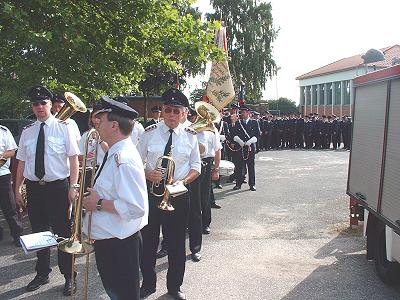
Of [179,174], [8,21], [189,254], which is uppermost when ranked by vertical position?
[8,21]

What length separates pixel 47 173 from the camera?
495 centimetres

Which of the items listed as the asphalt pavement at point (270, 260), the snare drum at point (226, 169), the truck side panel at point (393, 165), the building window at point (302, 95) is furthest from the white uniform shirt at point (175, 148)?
the building window at point (302, 95)

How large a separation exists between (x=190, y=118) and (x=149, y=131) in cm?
338

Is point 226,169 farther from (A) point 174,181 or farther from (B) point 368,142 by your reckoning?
(A) point 174,181

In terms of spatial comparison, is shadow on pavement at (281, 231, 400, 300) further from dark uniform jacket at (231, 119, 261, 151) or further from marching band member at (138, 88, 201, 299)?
dark uniform jacket at (231, 119, 261, 151)

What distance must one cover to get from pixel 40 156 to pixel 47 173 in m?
0.20

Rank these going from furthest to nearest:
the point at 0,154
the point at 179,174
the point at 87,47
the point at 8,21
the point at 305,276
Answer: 1. the point at 87,47
2. the point at 8,21
3. the point at 0,154
4. the point at 305,276
5. the point at 179,174

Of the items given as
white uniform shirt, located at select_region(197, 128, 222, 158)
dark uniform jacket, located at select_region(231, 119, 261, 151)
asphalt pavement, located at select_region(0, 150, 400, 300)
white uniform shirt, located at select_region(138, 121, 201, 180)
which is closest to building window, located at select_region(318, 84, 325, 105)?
dark uniform jacket, located at select_region(231, 119, 261, 151)

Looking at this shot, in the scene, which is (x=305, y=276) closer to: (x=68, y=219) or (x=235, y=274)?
(x=235, y=274)

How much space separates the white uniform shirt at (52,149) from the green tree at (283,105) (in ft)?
184

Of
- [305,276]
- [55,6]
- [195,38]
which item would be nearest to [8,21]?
[55,6]

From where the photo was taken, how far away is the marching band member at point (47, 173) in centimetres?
497

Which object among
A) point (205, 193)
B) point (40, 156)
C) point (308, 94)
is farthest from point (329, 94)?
point (40, 156)

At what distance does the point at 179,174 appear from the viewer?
482cm
